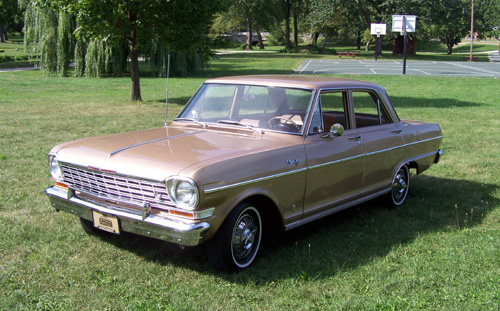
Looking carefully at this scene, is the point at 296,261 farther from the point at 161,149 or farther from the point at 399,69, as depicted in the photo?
the point at 399,69

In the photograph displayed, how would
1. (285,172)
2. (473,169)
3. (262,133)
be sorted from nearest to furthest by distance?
(285,172), (262,133), (473,169)

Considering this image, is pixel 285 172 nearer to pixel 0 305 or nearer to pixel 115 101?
pixel 0 305

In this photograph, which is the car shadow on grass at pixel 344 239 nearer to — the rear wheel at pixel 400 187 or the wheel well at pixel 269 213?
the rear wheel at pixel 400 187

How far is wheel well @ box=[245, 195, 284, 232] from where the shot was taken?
15.2 ft

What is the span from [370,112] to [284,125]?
1.63m

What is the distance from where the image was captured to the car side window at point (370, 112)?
620 cm

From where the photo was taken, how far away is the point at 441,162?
29.1 ft

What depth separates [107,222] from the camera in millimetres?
4359

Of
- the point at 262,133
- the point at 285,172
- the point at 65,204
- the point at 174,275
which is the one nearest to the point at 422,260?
the point at 285,172

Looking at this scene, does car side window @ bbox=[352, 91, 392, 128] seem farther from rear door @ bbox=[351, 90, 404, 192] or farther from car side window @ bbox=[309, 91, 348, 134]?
car side window @ bbox=[309, 91, 348, 134]

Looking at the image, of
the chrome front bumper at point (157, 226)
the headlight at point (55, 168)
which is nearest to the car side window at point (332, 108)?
the chrome front bumper at point (157, 226)

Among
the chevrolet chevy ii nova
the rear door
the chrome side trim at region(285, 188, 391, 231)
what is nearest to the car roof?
the chevrolet chevy ii nova

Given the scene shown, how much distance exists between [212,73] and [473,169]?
863 inches

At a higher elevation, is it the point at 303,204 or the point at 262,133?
the point at 262,133
